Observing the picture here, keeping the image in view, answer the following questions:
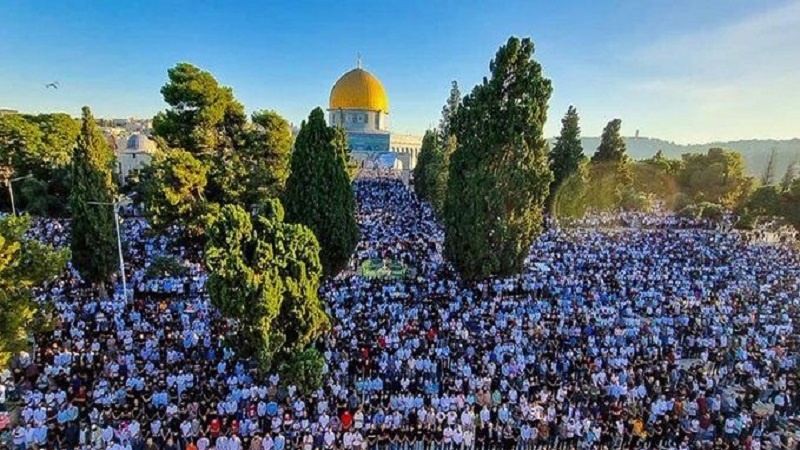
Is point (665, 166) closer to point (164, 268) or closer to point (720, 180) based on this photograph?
point (720, 180)

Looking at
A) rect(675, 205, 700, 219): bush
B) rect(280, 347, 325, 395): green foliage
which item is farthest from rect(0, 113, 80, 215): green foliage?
rect(675, 205, 700, 219): bush

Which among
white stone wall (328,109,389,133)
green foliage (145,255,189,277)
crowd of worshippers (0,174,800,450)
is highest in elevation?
white stone wall (328,109,389,133)

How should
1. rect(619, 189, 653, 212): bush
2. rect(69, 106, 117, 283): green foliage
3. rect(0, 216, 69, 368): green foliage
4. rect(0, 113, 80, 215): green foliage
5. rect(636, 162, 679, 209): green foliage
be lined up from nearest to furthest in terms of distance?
rect(0, 216, 69, 368): green foliage
rect(69, 106, 117, 283): green foliage
rect(0, 113, 80, 215): green foliage
rect(619, 189, 653, 212): bush
rect(636, 162, 679, 209): green foliage

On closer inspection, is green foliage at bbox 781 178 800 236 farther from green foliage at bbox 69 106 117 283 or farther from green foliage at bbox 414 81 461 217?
green foliage at bbox 69 106 117 283

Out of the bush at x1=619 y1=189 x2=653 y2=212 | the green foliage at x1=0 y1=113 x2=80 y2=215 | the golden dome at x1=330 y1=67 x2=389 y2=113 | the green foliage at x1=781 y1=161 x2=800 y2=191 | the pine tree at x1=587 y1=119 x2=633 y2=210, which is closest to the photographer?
the green foliage at x1=0 y1=113 x2=80 y2=215

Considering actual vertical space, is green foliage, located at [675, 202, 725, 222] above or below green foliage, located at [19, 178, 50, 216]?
below

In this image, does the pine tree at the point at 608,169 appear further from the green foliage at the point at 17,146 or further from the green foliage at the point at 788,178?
the green foliage at the point at 17,146

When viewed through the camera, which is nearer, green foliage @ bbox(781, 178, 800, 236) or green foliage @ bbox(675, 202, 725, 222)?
green foliage @ bbox(781, 178, 800, 236)
